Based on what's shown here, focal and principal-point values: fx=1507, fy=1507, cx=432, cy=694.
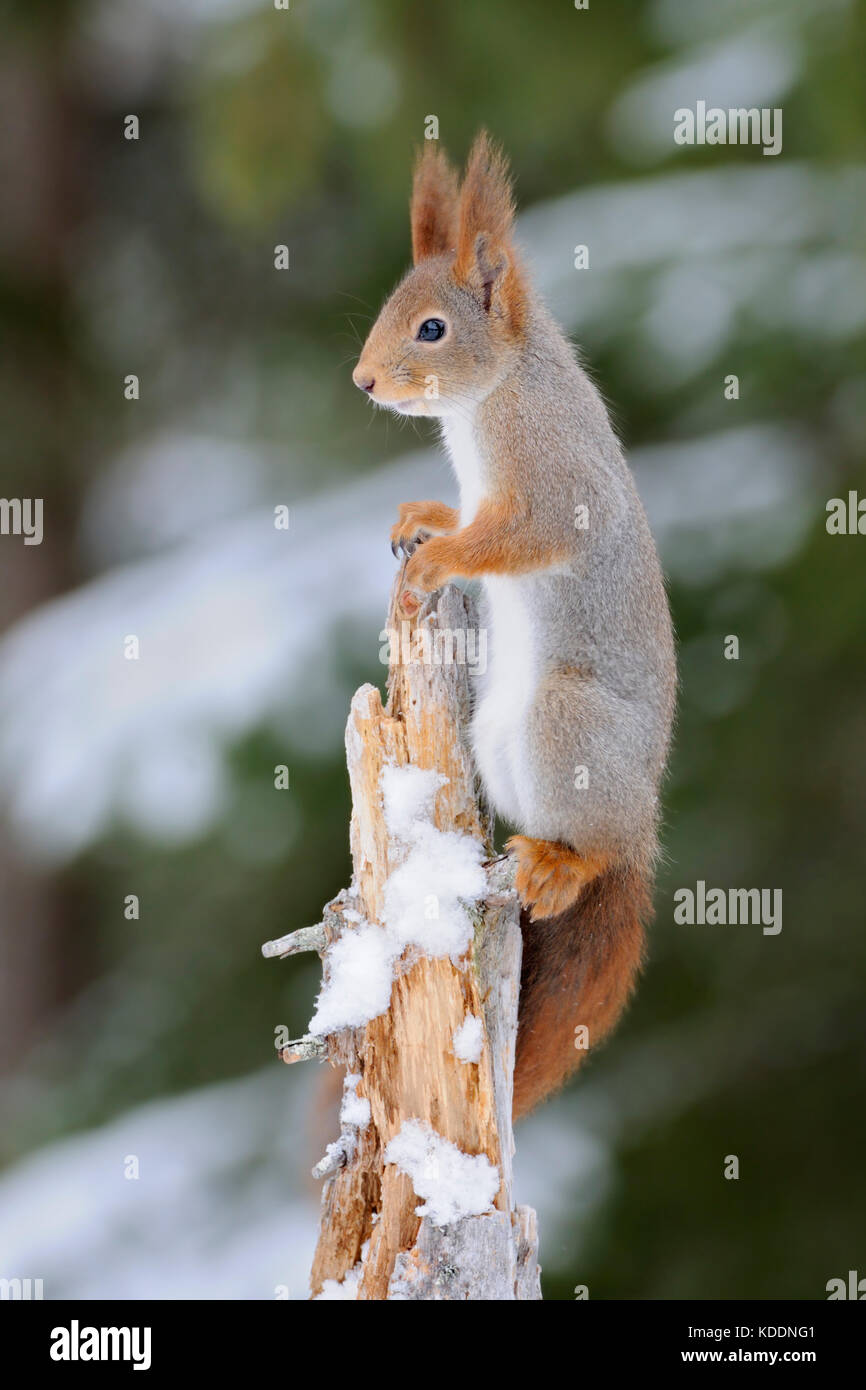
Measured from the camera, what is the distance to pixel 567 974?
2.90m

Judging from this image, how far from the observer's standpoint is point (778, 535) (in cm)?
427

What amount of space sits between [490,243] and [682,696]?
181 cm

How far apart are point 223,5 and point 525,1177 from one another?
3962 millimetres

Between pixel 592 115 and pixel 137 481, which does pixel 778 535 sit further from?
pixel 137 481

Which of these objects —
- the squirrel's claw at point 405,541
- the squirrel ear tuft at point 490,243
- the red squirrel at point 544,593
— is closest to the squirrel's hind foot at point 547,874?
the red squirrel at point 544,593

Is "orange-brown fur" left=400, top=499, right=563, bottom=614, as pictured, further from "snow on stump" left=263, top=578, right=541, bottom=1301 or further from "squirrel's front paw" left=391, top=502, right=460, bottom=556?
"snow on stump" left=263, top=578, right=541, bottom=1301

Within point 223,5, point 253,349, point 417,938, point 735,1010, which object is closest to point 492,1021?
point 417,938

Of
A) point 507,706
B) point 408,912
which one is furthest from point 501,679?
point 408,912

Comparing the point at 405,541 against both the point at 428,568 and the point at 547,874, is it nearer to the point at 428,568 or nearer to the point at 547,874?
the point at 428,568

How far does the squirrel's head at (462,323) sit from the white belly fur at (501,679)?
0.10 metres

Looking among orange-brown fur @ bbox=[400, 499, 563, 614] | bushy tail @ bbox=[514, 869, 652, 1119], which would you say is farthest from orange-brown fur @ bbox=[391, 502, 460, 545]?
bushy tail @ bbox=[514, 869, 652, 1119]

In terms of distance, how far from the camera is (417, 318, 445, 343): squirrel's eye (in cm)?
296

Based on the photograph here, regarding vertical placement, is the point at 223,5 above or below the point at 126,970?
above
